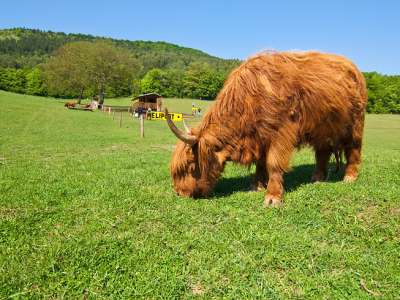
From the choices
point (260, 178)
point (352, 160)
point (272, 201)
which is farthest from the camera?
point (352, 160)

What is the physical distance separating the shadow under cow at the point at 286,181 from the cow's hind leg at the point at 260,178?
196 mm

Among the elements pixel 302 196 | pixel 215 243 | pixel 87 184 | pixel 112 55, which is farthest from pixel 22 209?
pixel 112 55

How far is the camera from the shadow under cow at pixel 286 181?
24.4 ft

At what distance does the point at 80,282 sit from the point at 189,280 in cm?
112

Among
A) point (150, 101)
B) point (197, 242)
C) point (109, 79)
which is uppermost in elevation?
point (109, 79)

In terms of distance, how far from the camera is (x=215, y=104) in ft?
22.3

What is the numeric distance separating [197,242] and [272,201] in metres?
2.06

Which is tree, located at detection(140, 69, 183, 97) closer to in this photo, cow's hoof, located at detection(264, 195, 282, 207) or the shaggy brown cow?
the shaggy brown cow

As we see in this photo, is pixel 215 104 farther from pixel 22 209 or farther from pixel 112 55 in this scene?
pixel 112 55

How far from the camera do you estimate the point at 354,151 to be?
8.03m

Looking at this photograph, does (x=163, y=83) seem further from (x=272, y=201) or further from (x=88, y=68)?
(x=272, y=201)

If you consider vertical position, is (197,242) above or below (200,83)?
below

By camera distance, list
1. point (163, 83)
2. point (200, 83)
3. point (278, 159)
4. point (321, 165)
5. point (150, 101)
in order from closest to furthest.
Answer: point (278, 159) → point (321, 165) → point (150, 101) → point (200, 83) → point (163, 83)

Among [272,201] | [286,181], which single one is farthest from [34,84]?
[272,201]
